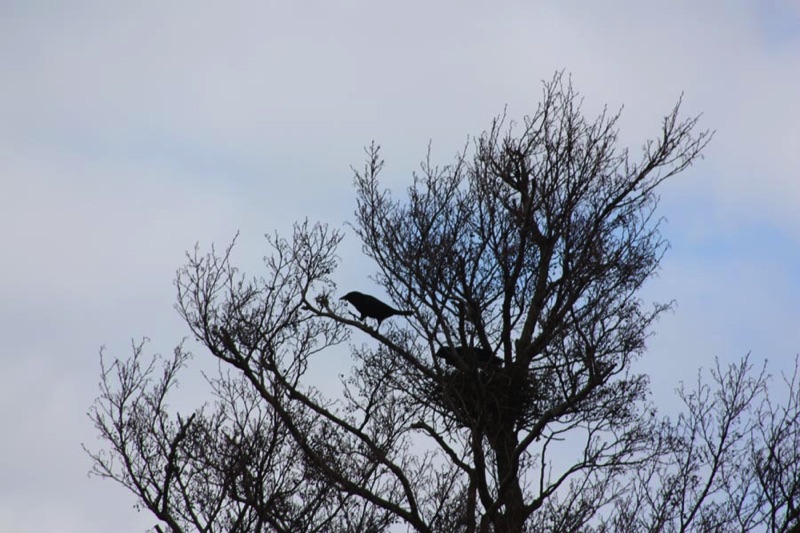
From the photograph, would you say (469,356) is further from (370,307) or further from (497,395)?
(370,307)

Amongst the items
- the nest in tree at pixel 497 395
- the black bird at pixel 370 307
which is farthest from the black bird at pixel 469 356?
the black bird at pixel 370 307

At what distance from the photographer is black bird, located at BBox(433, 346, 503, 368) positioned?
39.7ft

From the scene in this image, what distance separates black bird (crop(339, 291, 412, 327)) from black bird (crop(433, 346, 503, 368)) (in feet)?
3.17

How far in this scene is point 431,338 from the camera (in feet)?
37.9

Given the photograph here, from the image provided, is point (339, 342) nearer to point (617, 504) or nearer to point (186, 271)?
point (186, 271)

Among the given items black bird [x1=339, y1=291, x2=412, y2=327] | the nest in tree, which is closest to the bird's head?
black bird [x1=339, y1=291, x2=412, y2=327]

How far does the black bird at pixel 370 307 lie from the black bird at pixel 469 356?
38.1 inches

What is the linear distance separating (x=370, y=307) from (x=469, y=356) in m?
1.87

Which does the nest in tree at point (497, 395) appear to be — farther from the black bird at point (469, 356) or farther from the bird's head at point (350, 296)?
the bird's head at point (350, 296)

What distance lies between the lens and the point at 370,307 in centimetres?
1365

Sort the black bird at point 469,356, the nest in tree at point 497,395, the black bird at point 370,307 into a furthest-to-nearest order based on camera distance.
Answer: the black bird at point 370,307
the nest in tree at point 497,395
the black bird at point 469,356

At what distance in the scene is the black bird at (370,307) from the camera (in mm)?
13422

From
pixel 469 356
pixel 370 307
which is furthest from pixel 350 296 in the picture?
pixel 469 356

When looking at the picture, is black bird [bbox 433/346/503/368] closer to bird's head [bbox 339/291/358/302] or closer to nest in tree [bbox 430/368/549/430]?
nest in tree [bbox 430/368/549/430]
